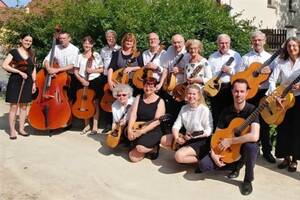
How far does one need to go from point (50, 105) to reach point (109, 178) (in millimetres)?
2161

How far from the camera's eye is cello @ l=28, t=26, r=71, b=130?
24.1 ft

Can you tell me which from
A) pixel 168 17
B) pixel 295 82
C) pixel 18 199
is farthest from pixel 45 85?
pixel 295 82

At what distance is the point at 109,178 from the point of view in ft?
18.5

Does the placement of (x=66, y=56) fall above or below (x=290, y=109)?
above

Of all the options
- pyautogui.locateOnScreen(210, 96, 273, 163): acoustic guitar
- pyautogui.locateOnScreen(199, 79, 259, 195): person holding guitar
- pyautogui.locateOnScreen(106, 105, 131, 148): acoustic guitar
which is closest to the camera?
pyautogui.locateOnScreen(199, 79, 259, 195): person holding guitar

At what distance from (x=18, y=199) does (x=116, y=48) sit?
129 inches

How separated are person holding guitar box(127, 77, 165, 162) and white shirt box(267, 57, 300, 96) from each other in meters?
1.47

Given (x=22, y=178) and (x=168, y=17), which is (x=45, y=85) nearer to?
(x=22, y=178)

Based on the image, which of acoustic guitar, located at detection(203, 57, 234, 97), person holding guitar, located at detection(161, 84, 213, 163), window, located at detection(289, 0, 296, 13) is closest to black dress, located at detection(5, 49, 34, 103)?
person holding guitar, located at detection(161, 84, 213, 163)

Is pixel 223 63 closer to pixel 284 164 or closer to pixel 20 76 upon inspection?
pixel 284 164

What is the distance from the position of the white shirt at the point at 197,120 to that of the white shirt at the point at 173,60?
87cm

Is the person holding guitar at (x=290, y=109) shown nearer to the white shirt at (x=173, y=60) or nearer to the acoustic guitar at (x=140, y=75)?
the white shirt at (x=173, y=60)

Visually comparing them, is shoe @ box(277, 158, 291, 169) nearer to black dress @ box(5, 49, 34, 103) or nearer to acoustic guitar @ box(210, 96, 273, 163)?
acoustic guitar @ box(210, 96, 273, 163)

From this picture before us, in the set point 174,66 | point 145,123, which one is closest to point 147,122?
point 145,123
